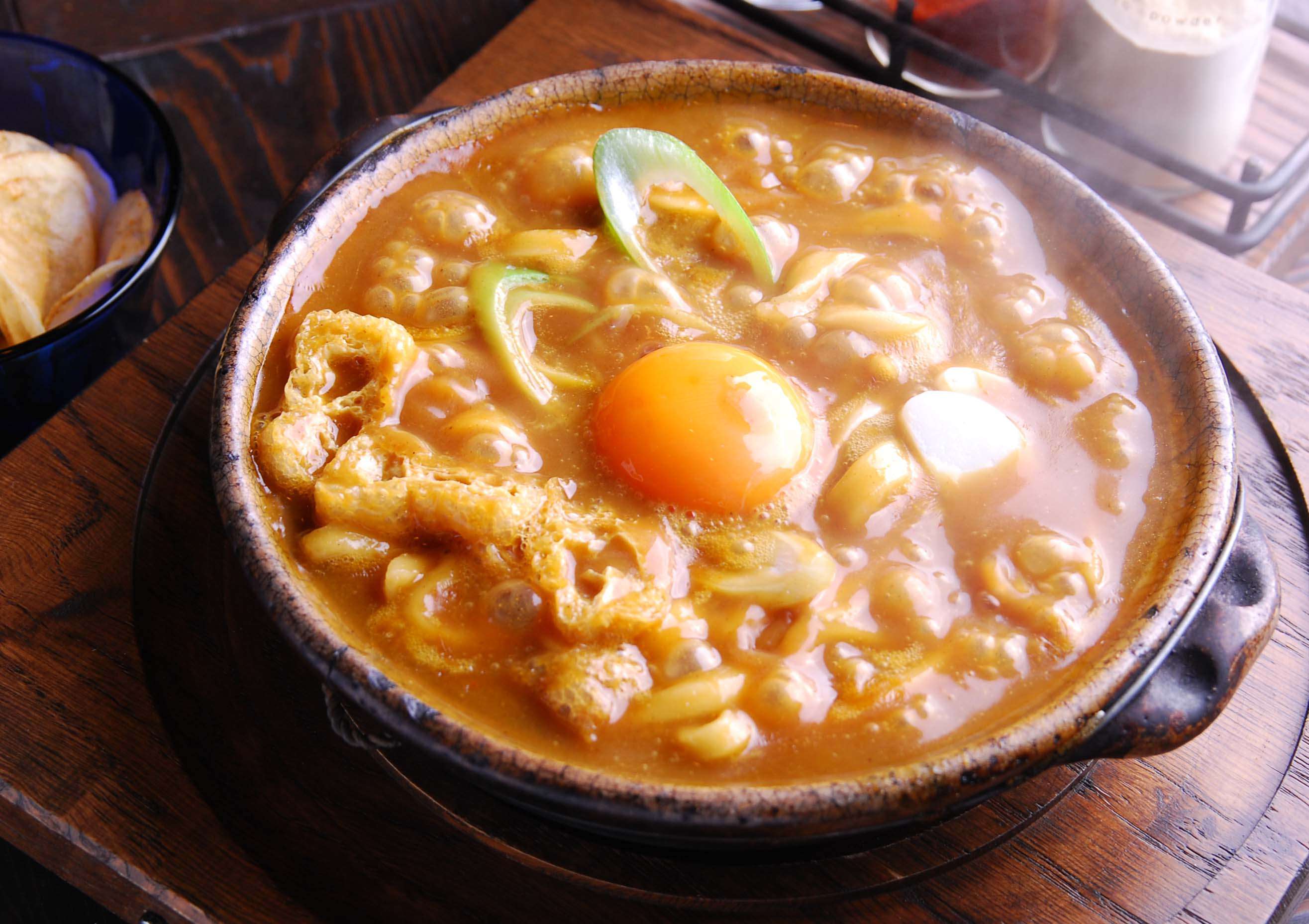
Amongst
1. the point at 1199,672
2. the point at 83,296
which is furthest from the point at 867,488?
the point at 83,296

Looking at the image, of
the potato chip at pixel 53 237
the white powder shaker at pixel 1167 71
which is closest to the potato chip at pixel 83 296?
the potato chip at pixel 53 237

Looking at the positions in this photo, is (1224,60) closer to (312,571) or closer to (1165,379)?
(1165,379)

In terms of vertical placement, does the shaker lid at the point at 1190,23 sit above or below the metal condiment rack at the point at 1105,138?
above

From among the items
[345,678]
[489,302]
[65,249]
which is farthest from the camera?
[65,249]

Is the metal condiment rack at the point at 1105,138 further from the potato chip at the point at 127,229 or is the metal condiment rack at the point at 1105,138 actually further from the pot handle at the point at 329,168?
the potato chip at the point at 127,229

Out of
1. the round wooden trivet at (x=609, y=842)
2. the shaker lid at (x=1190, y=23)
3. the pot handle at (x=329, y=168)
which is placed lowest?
the round wooden trivet at (x=609, y=842)

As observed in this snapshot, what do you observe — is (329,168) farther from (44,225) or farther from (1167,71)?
(1167,71)

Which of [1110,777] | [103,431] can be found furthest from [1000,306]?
[103,431]
